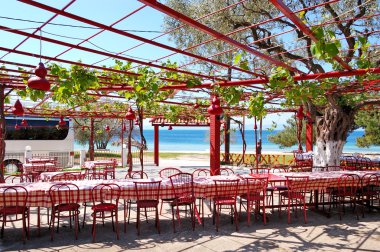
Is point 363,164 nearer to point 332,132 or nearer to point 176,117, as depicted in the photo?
point 332,132

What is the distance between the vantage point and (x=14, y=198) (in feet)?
18.1

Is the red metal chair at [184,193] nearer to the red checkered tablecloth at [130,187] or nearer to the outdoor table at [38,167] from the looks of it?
the red checkered tablecloth at [130,187]

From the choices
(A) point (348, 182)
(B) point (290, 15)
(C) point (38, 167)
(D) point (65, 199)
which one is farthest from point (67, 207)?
(C) point (38, 167)

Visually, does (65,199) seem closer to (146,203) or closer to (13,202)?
(13,202)

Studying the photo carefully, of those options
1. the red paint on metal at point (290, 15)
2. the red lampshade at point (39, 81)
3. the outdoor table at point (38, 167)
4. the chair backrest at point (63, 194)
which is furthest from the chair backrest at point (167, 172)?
the outdoor table at point (38, 167)

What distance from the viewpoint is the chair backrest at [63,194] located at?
562 centimetres

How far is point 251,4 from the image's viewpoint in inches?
405

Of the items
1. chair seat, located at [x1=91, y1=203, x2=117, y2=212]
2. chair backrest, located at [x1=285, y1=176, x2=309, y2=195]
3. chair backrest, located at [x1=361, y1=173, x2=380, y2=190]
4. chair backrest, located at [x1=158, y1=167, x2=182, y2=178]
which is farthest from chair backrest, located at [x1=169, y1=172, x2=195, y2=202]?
chair backrest, located at [x1=361, y1=173, x2=380, y2=190]

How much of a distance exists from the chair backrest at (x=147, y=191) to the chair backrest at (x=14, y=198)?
190cm

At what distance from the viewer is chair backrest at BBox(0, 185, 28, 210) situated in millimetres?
5430

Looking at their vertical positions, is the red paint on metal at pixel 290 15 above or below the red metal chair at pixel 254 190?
above

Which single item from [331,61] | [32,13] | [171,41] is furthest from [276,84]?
[171,41]

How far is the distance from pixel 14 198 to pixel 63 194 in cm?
79

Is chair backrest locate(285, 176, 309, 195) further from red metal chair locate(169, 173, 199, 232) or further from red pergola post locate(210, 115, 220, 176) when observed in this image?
red pergola post locate(210, 115, 220, 176)
